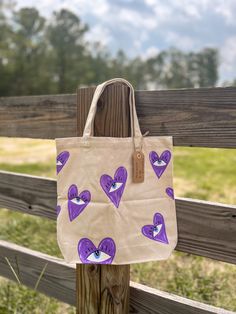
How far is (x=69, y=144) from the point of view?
57.2 inches

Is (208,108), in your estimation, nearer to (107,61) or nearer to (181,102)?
(181,102)

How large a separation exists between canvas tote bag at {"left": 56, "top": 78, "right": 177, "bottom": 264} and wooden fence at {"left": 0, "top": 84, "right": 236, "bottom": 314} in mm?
88

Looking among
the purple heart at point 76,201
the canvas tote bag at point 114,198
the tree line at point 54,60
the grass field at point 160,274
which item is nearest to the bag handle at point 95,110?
the canvas tote bag at point 114,198

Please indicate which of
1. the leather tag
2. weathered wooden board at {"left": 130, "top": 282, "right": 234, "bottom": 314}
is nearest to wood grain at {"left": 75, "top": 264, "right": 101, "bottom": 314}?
weathered wooden board at {"left": 130, "top": 282, "right": 234, "bottom": 314}

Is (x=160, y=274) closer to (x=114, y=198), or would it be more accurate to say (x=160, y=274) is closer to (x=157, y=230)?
(x=157, y=230)

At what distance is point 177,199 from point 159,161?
23cm

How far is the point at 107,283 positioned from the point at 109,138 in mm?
613

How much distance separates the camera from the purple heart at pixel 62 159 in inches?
57.7

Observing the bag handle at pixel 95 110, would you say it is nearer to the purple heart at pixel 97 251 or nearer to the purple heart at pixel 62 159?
the purple heart at pixel 62 159

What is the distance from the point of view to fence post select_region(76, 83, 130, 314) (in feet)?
5.07

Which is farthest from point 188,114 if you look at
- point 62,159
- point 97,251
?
point 97,251

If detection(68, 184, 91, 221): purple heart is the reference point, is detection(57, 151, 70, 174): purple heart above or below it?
above

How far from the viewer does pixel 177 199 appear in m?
1.63

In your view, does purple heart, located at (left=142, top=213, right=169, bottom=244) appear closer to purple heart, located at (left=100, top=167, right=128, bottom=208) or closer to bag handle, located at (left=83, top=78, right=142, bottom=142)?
purple heart, located at (left=100, top=167, right=128, bottom=208)
